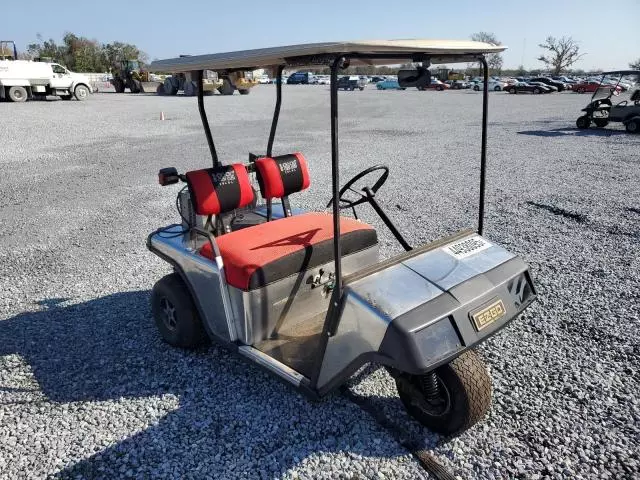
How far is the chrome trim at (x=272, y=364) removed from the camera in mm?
2705

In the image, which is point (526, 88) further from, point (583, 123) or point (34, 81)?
point (34, 81)

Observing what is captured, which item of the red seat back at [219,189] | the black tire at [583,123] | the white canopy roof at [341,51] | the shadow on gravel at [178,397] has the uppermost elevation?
the white canopy roof at [341,51]

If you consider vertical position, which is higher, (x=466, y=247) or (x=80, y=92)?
(x=80, y=92)

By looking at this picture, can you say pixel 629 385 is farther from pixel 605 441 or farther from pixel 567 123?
pixel 567 123

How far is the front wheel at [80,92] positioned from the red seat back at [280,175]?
2443 centimetres

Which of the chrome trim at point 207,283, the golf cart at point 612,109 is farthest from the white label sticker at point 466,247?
the golf cart at point 612,109

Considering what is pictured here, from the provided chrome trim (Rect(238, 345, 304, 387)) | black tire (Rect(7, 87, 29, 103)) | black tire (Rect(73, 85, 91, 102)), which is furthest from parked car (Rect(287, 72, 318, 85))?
chrome trim (Rect(238, 345, 304, 387))

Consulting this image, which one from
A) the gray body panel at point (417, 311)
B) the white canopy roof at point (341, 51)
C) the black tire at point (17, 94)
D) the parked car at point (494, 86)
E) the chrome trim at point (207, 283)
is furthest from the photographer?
the parked car at point (494, 86)

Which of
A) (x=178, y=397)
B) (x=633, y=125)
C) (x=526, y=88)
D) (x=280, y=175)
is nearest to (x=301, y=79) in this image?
(x=526, y=88)

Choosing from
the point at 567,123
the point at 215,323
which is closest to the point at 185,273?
the point at 215,323

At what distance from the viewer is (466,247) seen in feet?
9.44

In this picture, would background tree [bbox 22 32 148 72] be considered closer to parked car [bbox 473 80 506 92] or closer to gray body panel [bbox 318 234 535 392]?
parked car [bbox 473 80 506 92]

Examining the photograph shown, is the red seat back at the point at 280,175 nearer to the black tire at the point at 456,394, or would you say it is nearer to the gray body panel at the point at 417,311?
the gray body panel at the point at 417,311

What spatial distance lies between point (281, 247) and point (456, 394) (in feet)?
4.37
